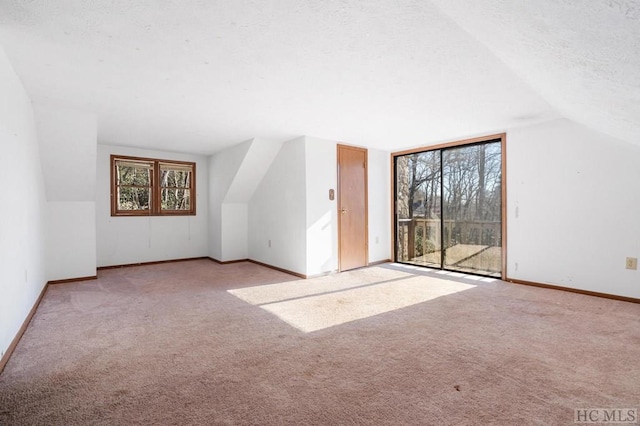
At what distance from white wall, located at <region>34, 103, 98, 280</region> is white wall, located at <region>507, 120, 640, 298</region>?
5.51m

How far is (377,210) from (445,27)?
4.00m

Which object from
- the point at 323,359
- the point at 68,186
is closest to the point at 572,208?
the point at 323,359

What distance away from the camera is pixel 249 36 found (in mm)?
1951

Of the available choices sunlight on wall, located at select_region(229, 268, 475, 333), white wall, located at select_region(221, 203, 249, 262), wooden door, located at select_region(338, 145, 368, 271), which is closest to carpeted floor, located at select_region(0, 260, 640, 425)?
sunlight on wall, located at select_region(229, 268, 475, 333)

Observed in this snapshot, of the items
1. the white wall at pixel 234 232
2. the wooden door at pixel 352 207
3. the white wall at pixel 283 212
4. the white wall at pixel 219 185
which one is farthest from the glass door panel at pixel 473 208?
the white wall at pixel 234 232

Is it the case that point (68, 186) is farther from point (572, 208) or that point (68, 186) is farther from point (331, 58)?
point (572, 208)

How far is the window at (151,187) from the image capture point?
217 inches

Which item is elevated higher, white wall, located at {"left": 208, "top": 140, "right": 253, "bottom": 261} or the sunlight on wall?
white wall, located at {"left": 208, "top": 140, "right": 253, "bottom": 261}

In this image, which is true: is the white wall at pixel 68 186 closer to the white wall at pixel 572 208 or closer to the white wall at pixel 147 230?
the white wall at pixel 147 230

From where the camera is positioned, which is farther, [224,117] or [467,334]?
[224,117]

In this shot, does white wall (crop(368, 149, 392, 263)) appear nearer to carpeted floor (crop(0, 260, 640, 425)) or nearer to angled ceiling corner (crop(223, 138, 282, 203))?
angled ceiling corner (crop(223, 138, 282, 203))

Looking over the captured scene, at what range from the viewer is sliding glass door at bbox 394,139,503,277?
178 inches

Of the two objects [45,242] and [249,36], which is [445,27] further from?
[45,242]

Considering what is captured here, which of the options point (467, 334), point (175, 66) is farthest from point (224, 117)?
point (467, 334)
